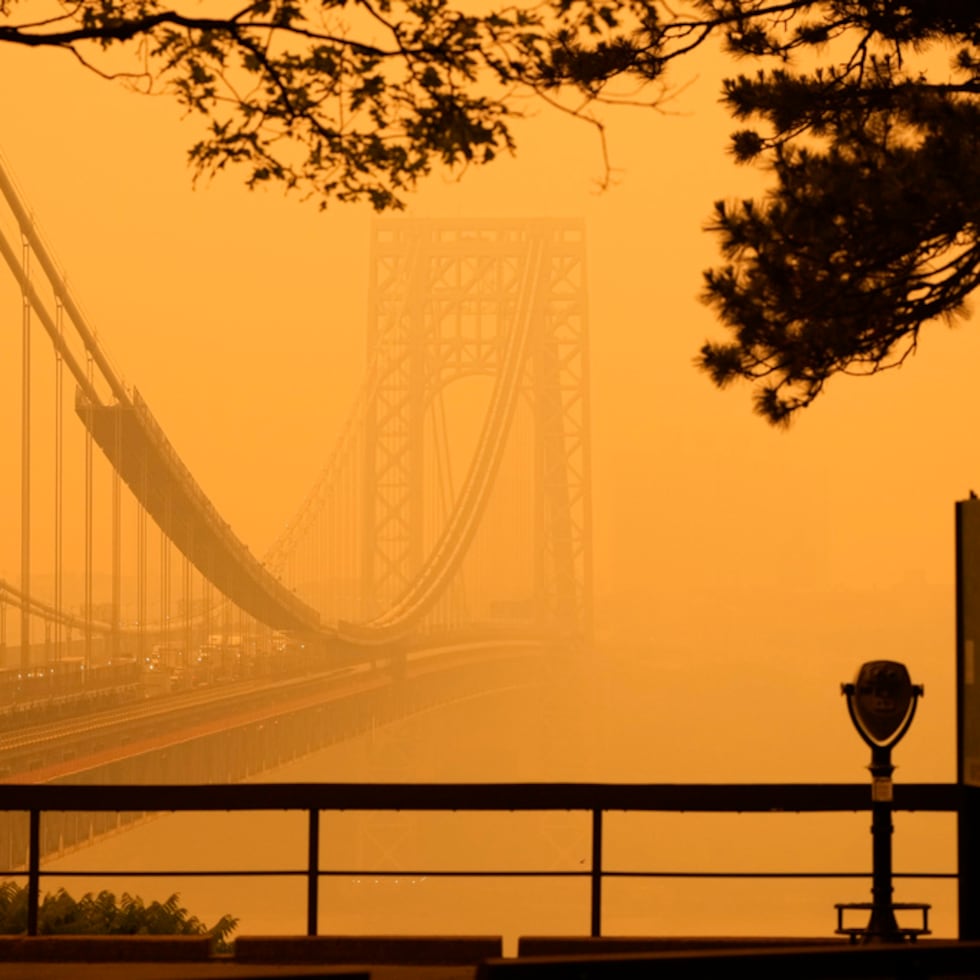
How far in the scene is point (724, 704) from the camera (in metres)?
67.9

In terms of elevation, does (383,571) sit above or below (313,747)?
above

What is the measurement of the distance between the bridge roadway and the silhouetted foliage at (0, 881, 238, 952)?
1890 centimetres

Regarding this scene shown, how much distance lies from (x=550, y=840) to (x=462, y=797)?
134 feet

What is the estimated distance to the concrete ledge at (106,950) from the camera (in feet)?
19.5

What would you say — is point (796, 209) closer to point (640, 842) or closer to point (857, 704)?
point (857, 704)

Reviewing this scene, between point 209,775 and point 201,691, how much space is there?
15.1 ft

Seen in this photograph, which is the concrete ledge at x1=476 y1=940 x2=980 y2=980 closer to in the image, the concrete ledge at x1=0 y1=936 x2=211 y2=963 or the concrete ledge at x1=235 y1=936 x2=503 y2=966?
the concrete ledge at x1=235 y1=936 x2=503 y2=966

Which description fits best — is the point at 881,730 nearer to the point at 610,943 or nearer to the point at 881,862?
the point at 881,862

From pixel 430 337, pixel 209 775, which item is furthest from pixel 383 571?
pixel 209 775

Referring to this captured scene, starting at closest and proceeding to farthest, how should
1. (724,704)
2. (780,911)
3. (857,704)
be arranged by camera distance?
(857,704) < (780,911) < (724,704)

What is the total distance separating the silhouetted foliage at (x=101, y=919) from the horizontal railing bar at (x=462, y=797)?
0.61 meters

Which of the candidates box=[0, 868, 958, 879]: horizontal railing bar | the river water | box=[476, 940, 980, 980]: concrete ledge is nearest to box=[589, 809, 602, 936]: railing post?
box=[0, 868, 958, 879]: horizontal railing bar

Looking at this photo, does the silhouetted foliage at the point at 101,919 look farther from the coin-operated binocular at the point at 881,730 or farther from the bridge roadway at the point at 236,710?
the bridge roadway at the point at 236,710

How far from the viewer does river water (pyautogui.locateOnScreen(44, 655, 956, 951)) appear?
4250 cm
